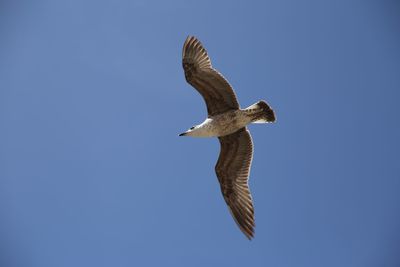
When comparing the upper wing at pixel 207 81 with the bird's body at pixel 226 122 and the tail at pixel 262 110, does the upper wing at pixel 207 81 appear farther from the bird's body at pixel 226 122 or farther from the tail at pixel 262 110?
the tail at pixel 262 110

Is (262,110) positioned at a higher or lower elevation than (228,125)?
higher

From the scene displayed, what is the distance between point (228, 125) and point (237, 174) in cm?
147

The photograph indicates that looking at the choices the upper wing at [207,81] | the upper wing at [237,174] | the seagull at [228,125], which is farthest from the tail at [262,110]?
the upper wing at [237,174]

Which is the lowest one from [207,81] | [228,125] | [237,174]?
[237,174]

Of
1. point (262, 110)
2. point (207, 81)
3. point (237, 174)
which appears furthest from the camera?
point (237, 174)

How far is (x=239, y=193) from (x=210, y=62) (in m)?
3.34

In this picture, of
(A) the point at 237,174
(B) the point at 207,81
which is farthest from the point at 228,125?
(A) the point at 237,174

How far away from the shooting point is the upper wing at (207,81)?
34.4 feet

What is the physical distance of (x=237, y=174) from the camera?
11.4 meters

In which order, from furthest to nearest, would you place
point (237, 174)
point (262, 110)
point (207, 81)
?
point (237, 174), point (207, 81), point (262, 110)

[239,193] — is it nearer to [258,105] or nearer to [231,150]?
[231,150]

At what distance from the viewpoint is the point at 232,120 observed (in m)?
10.5

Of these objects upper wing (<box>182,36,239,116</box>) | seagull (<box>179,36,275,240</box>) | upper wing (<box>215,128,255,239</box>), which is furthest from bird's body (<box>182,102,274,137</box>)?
upper wing (<box>215,128,255,239</box>)

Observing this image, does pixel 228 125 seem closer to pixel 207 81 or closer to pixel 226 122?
pixel 226 122
